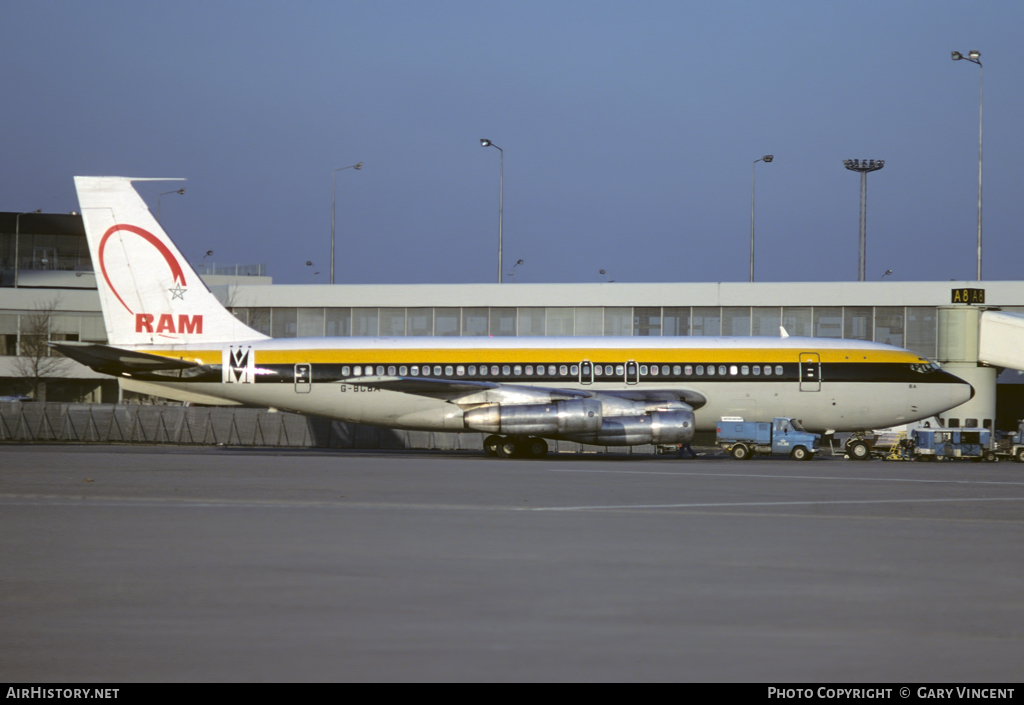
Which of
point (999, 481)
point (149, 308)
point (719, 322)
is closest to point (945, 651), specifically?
point (999, 481)

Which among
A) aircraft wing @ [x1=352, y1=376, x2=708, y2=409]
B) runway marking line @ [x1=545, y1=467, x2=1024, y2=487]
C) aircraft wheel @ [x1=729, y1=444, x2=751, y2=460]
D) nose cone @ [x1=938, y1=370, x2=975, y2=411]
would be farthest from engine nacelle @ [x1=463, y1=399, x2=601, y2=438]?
nose cone @ [x1=938, y1=370, x2=975, y2=411]

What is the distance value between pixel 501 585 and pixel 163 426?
45.2 metres

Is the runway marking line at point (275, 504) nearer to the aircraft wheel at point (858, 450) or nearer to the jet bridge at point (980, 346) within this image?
the aircraft wheel at point (858, 450)

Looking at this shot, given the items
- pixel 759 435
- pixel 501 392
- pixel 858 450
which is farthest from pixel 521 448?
pixel 858 450

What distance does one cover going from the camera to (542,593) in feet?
30.2

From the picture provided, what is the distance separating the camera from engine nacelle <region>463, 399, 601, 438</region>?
31.2 metres

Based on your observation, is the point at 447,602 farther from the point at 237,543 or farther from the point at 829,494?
the point at 829,494

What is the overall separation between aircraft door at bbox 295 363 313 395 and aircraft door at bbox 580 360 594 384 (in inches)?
354

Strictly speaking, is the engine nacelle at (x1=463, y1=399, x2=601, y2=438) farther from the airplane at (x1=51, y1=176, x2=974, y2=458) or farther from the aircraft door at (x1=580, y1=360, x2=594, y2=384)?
the aircraft door at (x1=580, y1=360, x2=594, y2=384)

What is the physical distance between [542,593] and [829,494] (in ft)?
39.9

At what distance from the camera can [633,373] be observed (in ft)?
110

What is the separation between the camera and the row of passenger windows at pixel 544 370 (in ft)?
110

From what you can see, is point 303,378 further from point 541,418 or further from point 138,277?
point 541,418

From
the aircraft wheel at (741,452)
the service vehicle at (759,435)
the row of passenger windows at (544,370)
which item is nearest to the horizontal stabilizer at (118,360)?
the row of passenger windows at (544,370)
